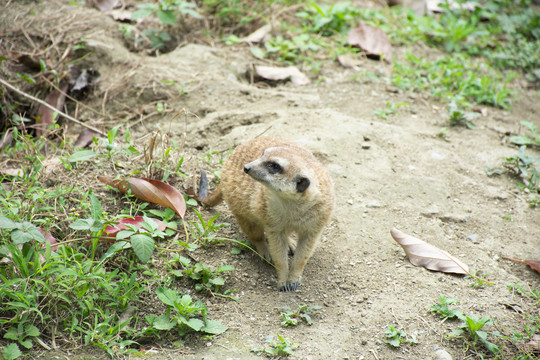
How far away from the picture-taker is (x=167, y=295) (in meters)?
2.57

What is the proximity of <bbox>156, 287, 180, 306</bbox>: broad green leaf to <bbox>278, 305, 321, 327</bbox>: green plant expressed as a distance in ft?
1.97

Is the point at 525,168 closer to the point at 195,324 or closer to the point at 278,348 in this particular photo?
the point at 278,348

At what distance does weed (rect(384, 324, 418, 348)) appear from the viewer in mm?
2531

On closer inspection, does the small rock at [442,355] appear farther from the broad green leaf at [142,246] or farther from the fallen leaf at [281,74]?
the fallen leaf at [281,74]

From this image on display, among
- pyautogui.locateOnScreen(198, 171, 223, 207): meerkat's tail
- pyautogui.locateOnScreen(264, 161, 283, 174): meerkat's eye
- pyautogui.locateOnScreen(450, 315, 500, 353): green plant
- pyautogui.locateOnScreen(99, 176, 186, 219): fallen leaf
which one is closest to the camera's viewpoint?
pyautogui.locateOnScreen(450, 315, 500, 353): green plant

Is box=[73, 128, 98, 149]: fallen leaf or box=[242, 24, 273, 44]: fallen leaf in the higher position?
box=[242, 24, 273, 44]: fallen leaf


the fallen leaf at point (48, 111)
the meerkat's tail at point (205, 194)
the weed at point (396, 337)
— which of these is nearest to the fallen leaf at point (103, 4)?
the fallen leaf at point (48, 111)

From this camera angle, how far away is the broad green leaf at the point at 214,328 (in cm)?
250

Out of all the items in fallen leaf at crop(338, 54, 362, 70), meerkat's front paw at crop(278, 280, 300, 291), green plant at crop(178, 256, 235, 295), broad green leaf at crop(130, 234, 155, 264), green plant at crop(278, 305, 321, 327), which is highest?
broad green leaf at crop(130, 234, 155, 264)

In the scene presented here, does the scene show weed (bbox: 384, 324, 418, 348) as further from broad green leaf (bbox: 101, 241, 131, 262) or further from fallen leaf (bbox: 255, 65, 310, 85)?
fallen leaf (bbox: 255, 65, 310, 85)

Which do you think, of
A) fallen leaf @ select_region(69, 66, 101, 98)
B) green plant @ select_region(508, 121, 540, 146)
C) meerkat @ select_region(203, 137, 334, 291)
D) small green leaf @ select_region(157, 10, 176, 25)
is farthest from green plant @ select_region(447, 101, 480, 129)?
fallen leaf @ select_region(69, 66, 101, 98)

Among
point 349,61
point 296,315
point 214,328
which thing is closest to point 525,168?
point 349,61

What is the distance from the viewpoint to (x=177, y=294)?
8.89 ft

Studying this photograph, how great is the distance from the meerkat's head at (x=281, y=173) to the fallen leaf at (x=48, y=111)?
6.99 ft
